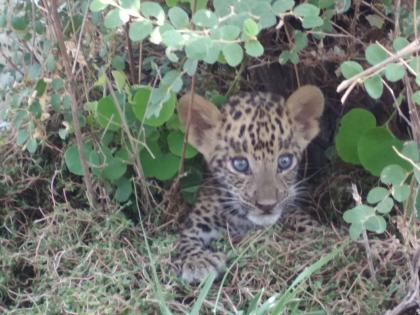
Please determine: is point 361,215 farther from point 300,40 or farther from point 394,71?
point 300,40

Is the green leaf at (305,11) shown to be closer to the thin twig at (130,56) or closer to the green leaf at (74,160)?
the thin twig at (130,56)

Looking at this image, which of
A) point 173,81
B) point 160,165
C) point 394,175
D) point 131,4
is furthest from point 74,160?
point 394,175

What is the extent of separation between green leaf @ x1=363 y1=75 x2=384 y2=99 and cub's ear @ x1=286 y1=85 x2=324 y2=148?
1.42 metres

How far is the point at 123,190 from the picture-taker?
17.0 feet

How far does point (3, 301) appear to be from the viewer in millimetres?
4918

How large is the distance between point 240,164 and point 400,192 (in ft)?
4.07

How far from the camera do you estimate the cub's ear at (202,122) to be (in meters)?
5.11

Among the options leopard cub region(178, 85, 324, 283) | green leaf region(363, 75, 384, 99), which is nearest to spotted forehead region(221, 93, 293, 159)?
leopard cub region(178, 85, 324, 283)

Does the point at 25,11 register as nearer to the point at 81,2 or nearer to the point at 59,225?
the point at 81,2

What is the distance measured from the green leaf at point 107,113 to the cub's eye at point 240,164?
0.57 m

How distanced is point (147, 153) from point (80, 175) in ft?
1.29

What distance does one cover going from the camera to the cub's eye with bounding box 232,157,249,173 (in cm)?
509

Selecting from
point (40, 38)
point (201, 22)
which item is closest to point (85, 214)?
point (40, 38)

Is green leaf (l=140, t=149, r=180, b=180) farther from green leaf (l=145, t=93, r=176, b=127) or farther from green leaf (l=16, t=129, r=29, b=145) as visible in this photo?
green leaf (l=16, t=129, r=29, b=145)
